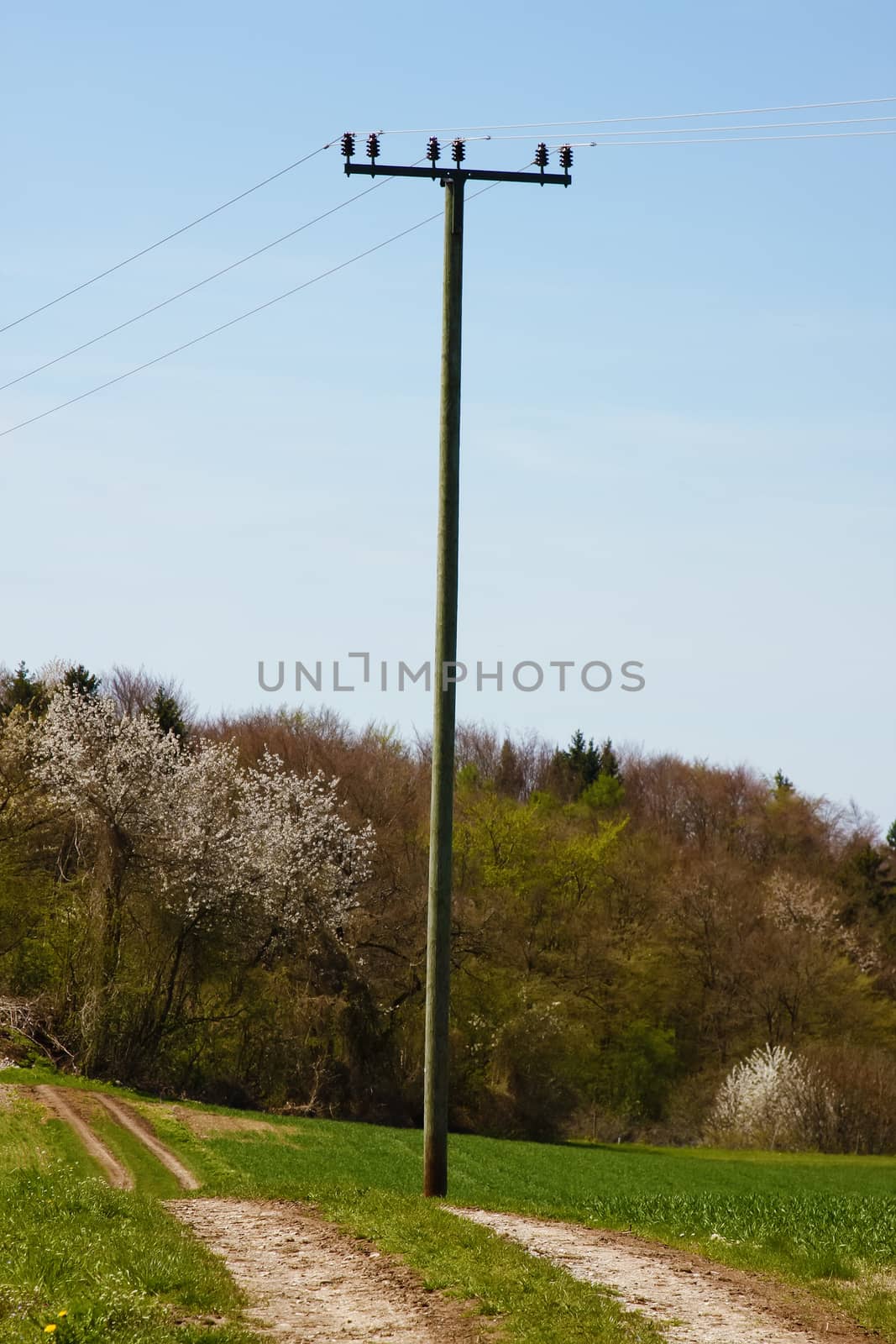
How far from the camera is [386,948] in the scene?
128 feet

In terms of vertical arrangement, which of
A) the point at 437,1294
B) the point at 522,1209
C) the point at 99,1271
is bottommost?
the point at 522,1209

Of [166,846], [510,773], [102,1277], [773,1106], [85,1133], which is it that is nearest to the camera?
[102,1277]

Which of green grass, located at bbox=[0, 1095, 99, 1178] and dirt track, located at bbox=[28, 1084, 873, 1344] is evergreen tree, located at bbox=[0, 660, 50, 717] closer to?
green grass, located at bbox=[0, 1095, 99, 1178]

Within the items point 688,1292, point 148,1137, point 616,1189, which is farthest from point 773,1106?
point 688,1292

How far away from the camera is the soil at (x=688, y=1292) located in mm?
7781

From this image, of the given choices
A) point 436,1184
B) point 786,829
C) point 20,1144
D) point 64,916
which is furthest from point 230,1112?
point 786,829

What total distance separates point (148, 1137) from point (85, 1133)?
1234 millimetres

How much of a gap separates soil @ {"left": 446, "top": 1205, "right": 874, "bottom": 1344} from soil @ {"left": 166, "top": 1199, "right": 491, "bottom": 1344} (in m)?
1.22

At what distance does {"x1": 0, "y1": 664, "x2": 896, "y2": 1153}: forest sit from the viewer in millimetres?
33656

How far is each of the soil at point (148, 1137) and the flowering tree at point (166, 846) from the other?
5.32 meters

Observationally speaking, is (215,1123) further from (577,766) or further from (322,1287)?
(577,766)

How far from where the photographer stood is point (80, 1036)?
31.5 meters

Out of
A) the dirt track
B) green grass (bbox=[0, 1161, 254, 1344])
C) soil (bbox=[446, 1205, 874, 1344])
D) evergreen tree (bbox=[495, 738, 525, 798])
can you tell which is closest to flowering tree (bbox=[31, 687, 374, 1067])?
the dirt track

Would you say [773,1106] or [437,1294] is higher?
[437,1294]
